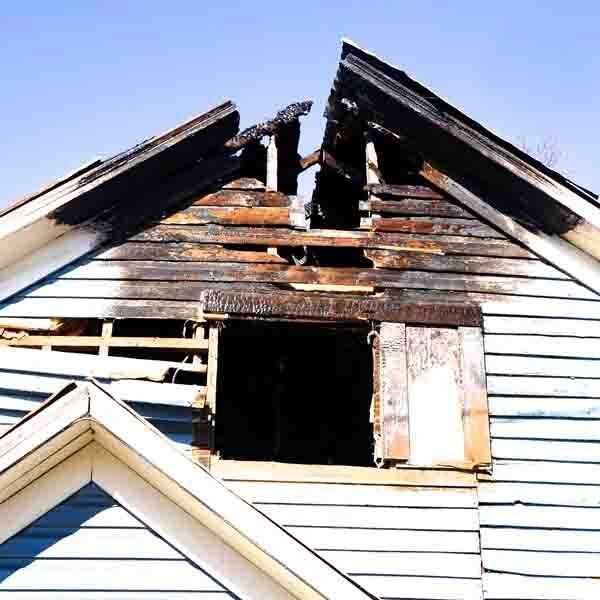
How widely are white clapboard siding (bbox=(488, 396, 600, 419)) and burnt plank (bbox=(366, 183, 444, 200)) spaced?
2070 mm

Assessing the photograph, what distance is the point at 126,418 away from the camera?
4629mm

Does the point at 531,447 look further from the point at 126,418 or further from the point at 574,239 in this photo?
the point at 126,418

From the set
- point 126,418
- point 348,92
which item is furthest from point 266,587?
point 348,92

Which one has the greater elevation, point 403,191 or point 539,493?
point 403,191

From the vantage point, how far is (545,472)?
725 cm

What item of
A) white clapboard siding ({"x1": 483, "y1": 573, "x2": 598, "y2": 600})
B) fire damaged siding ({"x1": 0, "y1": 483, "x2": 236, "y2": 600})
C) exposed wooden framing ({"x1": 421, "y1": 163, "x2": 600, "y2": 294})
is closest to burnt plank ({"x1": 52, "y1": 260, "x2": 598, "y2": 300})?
exposed wooden framing ({"x1": 421, "y1": 163, "x2": 600, "y2": 294})

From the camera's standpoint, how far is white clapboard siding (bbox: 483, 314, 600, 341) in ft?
25.4

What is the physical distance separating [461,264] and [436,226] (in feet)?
1.49

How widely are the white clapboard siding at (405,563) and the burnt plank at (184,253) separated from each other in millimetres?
2586

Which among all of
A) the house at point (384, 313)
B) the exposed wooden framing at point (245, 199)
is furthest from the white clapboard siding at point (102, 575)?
the exposed wooden framing at point (245, 199)

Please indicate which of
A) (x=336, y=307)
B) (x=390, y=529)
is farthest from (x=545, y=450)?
(x=336, y=307)

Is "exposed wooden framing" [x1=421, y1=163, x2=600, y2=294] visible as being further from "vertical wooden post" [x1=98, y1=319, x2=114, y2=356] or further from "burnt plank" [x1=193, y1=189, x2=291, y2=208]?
"vertical wooden post" [x1=98, y1=319, x2=114, y2=356]

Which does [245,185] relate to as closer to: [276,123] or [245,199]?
[245,199]

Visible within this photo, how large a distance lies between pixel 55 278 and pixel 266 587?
3.95 m
